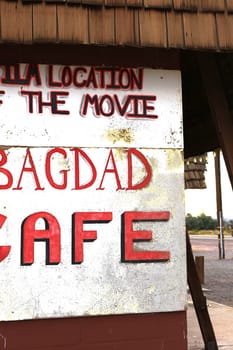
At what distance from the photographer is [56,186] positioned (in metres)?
4.58

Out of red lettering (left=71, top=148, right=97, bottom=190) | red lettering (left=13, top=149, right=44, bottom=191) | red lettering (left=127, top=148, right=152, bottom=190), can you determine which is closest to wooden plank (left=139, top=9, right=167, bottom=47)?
red lettering (left=127, top=148, right=152, bottom=190)

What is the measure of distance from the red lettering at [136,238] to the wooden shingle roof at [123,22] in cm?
153

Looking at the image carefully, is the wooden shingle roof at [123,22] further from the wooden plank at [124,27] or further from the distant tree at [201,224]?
the distant tree at [201,224]

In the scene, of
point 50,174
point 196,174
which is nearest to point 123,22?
point 50,174

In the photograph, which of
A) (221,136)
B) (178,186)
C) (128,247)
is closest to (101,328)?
(128,247)

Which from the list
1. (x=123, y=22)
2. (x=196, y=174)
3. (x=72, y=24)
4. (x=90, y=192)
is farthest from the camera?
(x=196, y=174)

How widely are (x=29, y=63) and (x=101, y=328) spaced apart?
2.46 metres

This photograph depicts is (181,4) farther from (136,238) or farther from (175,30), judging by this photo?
(136,238)

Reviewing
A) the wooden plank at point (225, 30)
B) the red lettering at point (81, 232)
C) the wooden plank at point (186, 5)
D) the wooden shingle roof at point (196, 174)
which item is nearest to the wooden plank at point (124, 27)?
the wooden plank at point (186, 5)

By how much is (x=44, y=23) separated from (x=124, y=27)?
0.68 metres

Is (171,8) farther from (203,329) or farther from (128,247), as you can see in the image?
(203,329)

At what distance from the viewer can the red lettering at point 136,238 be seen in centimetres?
466

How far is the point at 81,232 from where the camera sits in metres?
4.58

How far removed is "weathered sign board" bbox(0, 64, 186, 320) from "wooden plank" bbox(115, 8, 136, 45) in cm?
50
